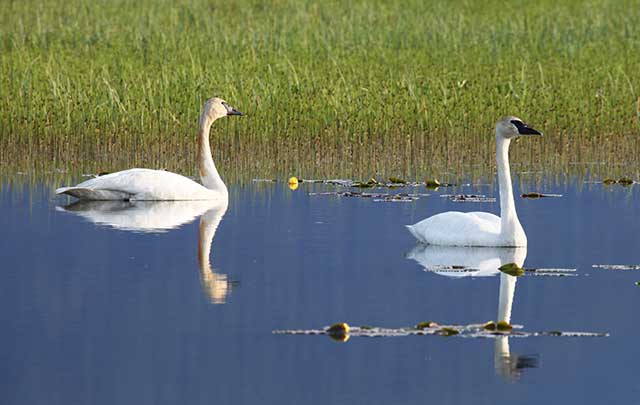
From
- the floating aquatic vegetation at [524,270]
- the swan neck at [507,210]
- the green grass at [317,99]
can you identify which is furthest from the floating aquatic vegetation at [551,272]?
the green grass at [317,99]

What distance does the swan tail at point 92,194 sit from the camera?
49.8 ft

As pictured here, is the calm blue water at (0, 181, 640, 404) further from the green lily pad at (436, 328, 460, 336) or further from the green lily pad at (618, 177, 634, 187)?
the green lily pad at (618, 177, 634, 187)

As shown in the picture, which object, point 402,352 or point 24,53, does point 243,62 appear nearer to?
point 24,53

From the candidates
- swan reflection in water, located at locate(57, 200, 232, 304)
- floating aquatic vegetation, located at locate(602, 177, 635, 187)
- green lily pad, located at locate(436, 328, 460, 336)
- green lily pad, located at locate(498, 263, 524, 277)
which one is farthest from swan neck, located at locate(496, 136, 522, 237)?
floating aquatic vegetation, located at locate(602, 177, 635, 187)

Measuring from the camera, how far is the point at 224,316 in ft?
31.3

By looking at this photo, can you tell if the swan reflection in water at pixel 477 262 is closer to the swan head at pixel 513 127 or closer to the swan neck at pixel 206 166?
the swan head at pixel 513 127

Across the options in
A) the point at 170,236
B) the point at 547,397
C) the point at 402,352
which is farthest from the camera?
the point at 170,236

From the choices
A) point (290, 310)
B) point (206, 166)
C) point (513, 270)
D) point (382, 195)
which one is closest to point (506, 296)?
point (513, 270)

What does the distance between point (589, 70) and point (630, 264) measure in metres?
10.1

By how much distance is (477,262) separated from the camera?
11625mm

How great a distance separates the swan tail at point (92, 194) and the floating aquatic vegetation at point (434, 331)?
6526 mm

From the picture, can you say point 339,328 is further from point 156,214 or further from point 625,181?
point 625,181

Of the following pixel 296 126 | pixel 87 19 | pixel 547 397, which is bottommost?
pixel 547 397

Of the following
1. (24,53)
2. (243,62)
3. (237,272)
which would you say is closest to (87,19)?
(24,53)
